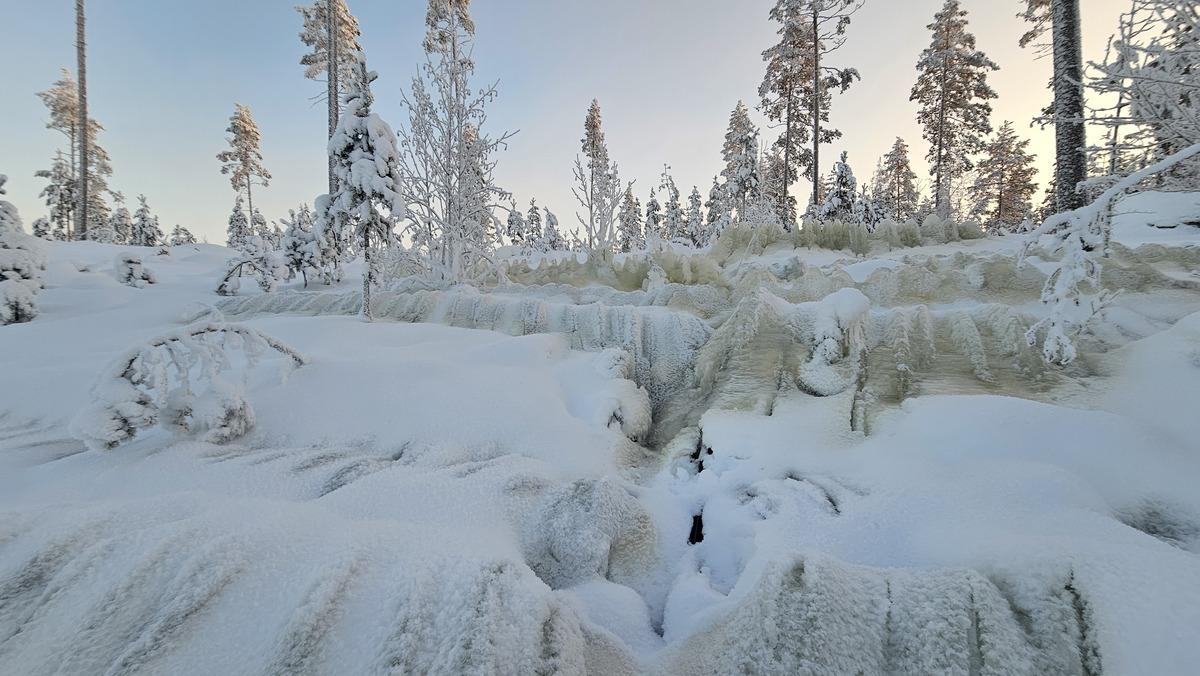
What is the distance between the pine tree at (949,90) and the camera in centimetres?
2277

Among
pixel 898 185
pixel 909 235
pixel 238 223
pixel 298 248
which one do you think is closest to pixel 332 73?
pixel 298 248

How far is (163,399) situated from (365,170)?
187 inches

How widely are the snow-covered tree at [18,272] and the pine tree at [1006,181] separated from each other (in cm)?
4139

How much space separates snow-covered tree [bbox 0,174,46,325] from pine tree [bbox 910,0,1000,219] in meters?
30.8

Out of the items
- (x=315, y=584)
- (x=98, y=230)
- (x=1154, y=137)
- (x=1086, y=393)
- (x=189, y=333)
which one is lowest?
(x=315, y=584)

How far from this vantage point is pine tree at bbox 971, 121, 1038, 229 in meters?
31.2

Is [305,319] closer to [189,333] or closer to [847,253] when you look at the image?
[189,333]

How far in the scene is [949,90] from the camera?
23734 mm

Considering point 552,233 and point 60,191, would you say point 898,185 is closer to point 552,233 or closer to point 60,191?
point 552,233

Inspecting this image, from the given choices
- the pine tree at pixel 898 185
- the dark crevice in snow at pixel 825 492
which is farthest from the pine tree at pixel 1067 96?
the pine tree at pixel 898 185

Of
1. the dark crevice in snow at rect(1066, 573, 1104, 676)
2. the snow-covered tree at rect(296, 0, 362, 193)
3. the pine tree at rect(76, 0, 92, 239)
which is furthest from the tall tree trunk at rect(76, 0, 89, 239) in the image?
the dark crevice in snow at rect(1066, 573, 1104, 676)

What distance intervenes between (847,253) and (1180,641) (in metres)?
11.7

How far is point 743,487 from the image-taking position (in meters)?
3.19

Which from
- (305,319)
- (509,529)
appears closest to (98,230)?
(305,319)
